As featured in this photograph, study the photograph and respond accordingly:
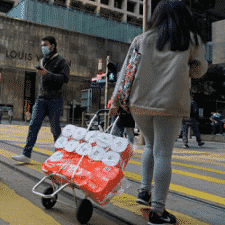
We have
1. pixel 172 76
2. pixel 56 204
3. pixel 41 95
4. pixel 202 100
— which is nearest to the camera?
pixel 172 76

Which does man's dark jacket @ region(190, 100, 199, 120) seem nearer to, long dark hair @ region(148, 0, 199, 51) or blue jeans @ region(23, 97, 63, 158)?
blue jeans @ region(23, 97, 63, 158)

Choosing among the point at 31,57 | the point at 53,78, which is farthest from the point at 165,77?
the point at 31,57

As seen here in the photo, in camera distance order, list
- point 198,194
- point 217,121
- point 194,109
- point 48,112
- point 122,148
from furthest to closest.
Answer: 1. point 217,121
2. point 194,109
3. point 48,112
4. point 198,194
5. point 122,148

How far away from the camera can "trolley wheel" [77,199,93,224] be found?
2334mm

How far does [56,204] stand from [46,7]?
34213 mm

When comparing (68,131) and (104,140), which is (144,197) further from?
(68,131)

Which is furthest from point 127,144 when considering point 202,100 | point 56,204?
point 202,100

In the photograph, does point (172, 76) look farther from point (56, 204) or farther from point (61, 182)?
point (56, 204)

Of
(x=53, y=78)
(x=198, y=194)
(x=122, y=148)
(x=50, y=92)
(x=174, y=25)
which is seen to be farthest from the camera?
(x=50, y=92)

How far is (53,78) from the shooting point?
4.42m

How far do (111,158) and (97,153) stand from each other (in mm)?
127

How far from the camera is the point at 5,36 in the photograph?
31250 mm

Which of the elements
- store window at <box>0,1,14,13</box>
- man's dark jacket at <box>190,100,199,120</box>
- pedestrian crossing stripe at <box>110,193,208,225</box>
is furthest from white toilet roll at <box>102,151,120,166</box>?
store window at <box>0,1,14,13</box>

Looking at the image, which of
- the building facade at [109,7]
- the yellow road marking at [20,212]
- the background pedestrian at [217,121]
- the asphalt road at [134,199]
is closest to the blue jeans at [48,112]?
A: the asphalt road at [134,199]
